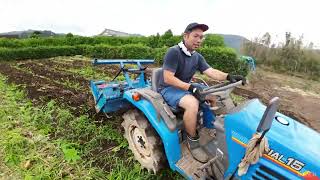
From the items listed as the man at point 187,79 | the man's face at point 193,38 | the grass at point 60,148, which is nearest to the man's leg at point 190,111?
the man at point 187,79

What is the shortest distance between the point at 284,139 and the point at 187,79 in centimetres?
156

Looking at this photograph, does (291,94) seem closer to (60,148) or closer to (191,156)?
(191,156)

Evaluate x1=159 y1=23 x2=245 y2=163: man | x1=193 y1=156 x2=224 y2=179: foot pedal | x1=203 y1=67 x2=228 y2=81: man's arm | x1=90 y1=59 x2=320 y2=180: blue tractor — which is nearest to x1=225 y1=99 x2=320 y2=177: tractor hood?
x1=90 y1=59 x2=320 y2=180: blue tractor

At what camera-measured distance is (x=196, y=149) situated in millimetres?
3457

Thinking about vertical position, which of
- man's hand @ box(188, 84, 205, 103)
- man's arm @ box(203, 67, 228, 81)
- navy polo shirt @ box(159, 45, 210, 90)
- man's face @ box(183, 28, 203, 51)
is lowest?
man's hand @ box(188, 84, 205, 103)

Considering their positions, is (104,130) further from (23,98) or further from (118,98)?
(23,98)

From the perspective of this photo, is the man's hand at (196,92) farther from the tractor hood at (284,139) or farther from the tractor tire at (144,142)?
the tractor tire at (144,142)

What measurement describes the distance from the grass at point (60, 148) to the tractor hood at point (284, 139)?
51.8 inches

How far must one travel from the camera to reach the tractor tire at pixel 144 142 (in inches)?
141

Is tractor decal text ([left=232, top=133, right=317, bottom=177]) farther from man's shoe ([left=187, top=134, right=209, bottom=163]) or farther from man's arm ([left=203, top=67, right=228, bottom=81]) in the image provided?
man's arm ([left=203, top=67, right=228, bottom=81])

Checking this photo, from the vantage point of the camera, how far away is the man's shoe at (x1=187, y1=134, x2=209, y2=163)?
339cm

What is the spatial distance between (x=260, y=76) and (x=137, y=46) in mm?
7152

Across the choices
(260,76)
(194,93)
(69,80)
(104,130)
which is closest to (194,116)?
(194,93)

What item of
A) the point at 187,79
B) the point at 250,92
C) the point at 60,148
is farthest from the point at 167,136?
the point at 250,92
